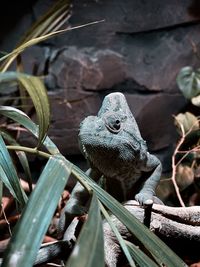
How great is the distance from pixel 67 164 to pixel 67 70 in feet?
5.08

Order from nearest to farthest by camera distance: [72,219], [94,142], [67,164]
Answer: [67,164]
[94,142]
[72,219]

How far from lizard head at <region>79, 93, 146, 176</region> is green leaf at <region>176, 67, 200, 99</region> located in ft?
3.38

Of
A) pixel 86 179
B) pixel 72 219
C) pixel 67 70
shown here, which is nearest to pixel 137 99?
pixel 67 70

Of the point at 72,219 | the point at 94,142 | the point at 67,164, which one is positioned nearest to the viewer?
the point at 67,164

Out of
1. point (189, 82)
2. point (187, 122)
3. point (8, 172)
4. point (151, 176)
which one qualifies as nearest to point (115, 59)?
point (189, 82)

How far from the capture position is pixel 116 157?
44.4 inches

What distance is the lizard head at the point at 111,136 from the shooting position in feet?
3.59

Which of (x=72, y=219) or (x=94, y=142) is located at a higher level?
(x=94, y=142)

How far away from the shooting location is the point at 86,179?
855mm

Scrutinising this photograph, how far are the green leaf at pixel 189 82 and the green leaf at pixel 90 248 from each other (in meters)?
1.53

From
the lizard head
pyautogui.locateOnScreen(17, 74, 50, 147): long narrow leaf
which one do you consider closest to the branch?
the lizard head

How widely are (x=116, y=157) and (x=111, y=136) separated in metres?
0.06

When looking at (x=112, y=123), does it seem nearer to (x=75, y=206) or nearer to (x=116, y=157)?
(x=116, y=157)

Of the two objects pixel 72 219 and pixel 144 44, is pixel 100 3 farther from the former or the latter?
pixel 72 219
